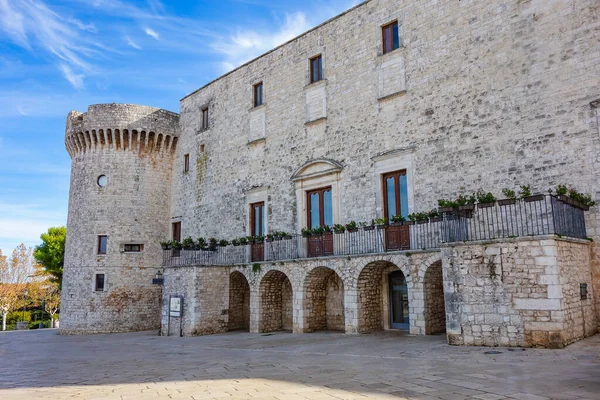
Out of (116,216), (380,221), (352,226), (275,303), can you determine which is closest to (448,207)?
(380,221)

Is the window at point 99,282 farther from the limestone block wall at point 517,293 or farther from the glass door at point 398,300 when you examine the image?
the limestone block wall at point 517,293

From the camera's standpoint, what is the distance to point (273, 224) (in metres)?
17.8

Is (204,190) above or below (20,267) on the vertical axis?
above

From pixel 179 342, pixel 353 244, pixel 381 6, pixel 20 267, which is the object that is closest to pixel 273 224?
pixel 353 244

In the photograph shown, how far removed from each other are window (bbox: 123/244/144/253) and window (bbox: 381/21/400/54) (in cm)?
1384

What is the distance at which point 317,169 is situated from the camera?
16422 mm

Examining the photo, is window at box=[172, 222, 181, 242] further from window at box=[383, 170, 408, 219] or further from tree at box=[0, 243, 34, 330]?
tree at box=[0, 243, 34, 330]

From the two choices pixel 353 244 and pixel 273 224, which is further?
pixel 273 224

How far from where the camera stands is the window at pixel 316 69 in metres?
17.2

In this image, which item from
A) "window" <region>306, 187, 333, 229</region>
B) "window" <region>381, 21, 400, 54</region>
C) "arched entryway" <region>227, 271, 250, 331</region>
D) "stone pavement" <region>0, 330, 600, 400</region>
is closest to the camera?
"stone pavement" <region>0, 330, 600, 400</region>

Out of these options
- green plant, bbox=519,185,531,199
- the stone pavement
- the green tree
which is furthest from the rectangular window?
the green tree

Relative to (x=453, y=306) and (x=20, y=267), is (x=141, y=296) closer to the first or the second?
(x=453, y=306)

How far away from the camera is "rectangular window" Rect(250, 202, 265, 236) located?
18453mm

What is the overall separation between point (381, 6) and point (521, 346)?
1113 centimetres
